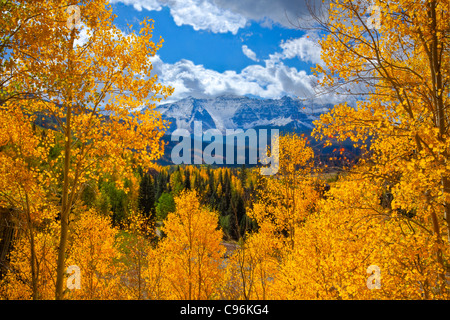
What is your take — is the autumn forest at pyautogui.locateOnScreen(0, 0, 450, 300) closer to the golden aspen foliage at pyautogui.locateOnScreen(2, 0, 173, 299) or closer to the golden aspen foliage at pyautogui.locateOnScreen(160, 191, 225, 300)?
the golden aspen foliage at pyautogui.locateOnScreen(2, 0, 173, 299)

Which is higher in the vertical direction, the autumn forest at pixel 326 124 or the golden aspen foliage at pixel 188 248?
the autumn forest at pixel 326 124

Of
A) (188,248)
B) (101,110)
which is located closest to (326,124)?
(101,110)

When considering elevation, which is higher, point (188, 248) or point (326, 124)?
point (326, 124)

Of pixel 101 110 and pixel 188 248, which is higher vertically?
pixel 101 110

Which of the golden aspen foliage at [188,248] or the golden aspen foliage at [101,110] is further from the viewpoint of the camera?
the golden aspen foliage at [188,248]

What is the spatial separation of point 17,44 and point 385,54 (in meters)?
8.01

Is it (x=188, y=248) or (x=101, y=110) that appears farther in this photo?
(x=188, y=248)

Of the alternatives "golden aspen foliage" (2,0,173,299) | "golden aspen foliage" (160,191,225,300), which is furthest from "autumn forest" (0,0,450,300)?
"golden aspen foliage" (160,191,225,300)

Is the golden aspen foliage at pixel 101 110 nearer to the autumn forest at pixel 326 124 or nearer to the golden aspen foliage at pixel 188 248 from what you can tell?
the autumn forest at pixel 326 124

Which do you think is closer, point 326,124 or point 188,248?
point 326,124

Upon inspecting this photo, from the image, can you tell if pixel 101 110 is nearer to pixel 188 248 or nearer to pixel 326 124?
pixel 326 124

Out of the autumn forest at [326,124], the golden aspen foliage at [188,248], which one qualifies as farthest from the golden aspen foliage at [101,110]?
the golden aspen foliage at [188,248]
